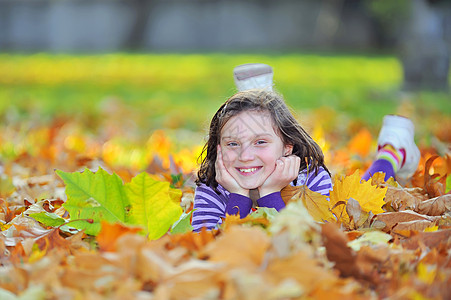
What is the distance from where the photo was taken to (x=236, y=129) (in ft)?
7.80

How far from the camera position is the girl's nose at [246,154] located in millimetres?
2311

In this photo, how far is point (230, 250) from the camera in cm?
139

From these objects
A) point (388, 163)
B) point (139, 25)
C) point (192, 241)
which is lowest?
point (139, 25)

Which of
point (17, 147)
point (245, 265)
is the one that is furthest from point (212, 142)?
point (17, 147)

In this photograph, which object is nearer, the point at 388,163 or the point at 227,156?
the point at 227,156

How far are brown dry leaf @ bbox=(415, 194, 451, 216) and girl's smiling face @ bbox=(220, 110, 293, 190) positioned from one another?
22.2 inches

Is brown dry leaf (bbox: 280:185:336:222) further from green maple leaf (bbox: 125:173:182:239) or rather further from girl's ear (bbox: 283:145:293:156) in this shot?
green maple leaf (bbox: 125:173:182:239)

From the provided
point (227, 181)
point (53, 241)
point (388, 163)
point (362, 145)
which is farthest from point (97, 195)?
point (362, 145)

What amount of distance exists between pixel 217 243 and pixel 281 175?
37.0 inches

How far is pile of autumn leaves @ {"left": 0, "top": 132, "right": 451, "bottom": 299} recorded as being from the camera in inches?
53.0

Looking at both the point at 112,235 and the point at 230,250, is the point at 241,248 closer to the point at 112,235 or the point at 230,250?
the point at 230,250

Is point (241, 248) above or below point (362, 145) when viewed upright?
above

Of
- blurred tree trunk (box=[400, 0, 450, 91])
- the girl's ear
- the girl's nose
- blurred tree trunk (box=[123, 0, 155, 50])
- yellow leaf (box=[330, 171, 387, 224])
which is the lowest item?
blurred tree trunk (box=[123, 0, 155, 50])

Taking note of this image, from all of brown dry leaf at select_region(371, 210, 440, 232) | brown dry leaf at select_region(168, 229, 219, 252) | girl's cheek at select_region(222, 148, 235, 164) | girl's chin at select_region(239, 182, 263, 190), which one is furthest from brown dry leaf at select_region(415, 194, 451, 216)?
brown dry leaf at select_region(168, 229, 219, 252)
